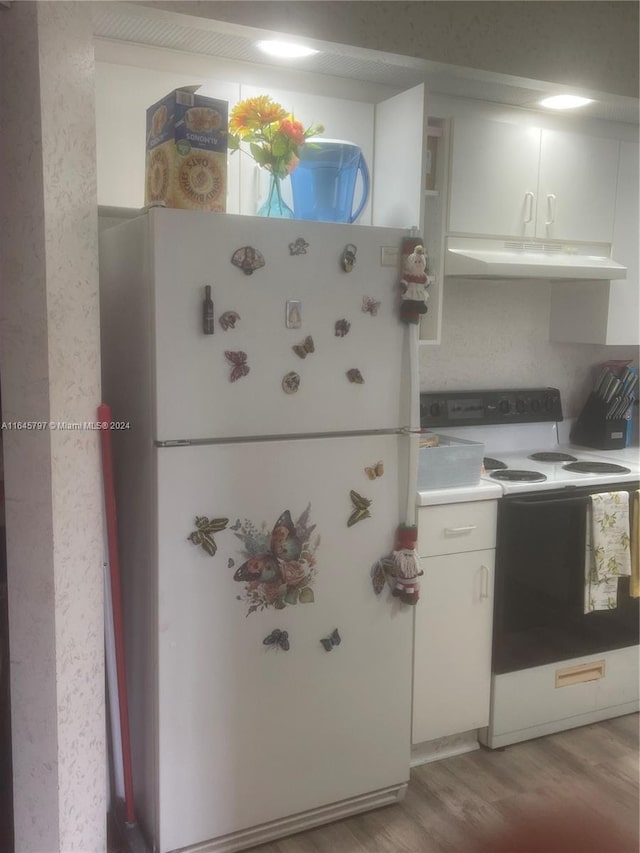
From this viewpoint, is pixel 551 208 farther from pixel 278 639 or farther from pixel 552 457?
pixel 278 639

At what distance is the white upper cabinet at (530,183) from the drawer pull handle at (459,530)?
0.96 meters

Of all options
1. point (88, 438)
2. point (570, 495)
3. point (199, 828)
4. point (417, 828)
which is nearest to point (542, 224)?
point (570, 495)

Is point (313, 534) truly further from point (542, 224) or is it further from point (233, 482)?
point (542, 224)

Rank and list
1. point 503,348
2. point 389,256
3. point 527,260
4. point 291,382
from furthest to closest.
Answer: point 503,348
point 527,260
point 389,256
point 291,382

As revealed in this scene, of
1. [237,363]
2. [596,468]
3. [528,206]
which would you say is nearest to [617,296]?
[528,206]

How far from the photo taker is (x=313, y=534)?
6.67 ft

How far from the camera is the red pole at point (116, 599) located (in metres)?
1.84

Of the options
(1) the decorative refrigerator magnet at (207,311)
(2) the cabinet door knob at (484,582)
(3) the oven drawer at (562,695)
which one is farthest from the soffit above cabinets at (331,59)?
(3) the oven drawer at (562,695)

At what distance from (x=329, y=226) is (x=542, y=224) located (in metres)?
1.07

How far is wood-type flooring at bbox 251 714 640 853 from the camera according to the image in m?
2.12

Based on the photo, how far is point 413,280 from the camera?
6.73 ft

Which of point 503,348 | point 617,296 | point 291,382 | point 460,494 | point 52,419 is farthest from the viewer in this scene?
point 503,348

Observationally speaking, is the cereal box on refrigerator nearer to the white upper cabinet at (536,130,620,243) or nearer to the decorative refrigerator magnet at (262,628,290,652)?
the decorative refrigerator magnet at (262,628,290,652)

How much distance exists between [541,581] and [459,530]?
1.33 ft
